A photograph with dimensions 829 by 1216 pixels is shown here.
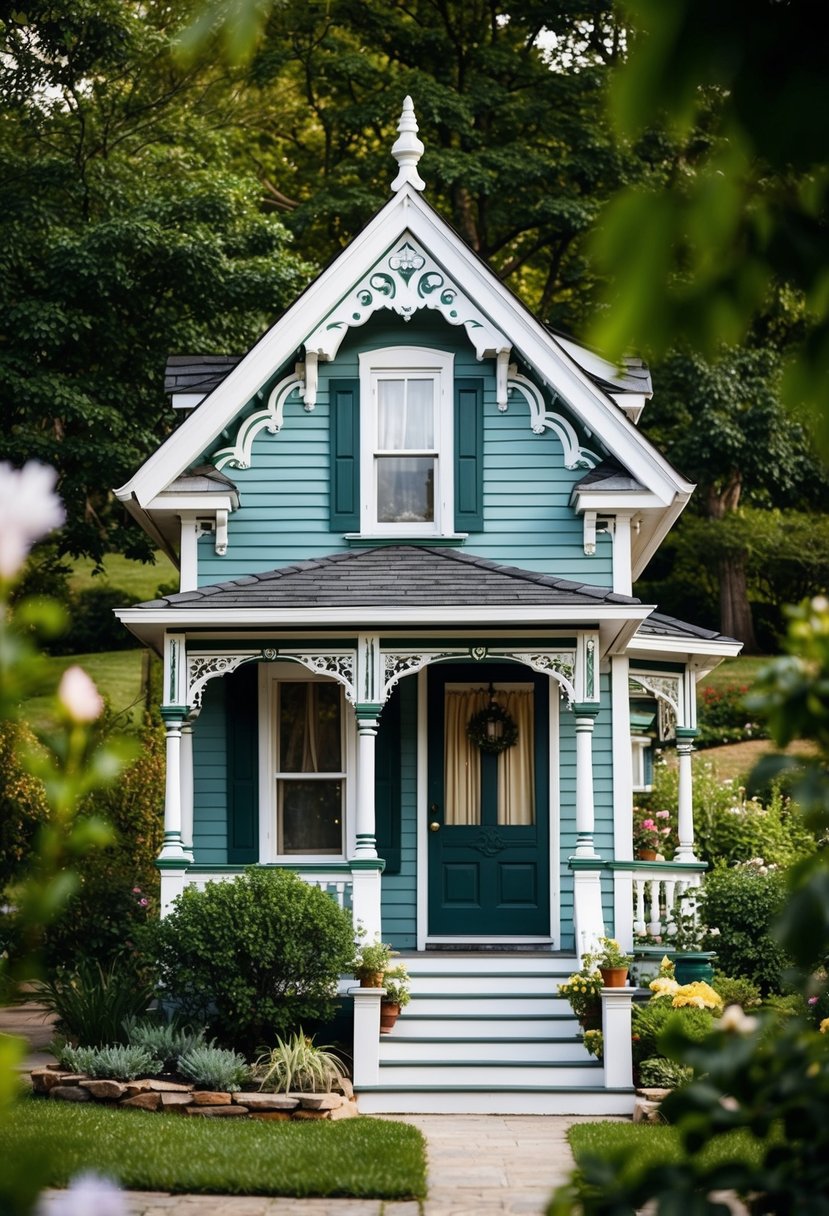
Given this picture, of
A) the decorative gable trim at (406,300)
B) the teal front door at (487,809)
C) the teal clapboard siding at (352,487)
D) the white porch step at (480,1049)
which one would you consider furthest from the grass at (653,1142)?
the decorative gable trim at (406,300)

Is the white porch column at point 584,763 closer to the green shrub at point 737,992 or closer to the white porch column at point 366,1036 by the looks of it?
the green shrub at point 737,992

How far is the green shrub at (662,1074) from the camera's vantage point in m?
11.2

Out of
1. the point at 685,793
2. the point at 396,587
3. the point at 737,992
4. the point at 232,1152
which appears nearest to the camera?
the point at 232,1152

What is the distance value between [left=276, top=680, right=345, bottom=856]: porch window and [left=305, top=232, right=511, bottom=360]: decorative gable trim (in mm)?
3035

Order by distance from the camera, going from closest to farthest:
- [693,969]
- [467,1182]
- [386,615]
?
[467,1182] < [386,615] < [693,969]

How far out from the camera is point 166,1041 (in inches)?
447

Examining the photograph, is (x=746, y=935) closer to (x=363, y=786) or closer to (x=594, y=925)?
(x=594, y=925)

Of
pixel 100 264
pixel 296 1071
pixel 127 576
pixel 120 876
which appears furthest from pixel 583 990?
pixel 127 576

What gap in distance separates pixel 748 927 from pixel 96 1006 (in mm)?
5515

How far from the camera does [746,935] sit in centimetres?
1364

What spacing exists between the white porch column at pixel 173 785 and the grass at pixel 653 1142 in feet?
13.3

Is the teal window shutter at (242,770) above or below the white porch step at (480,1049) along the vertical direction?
above

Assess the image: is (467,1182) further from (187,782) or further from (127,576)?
(127,576)

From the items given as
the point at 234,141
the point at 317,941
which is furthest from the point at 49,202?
the point at 317,941
